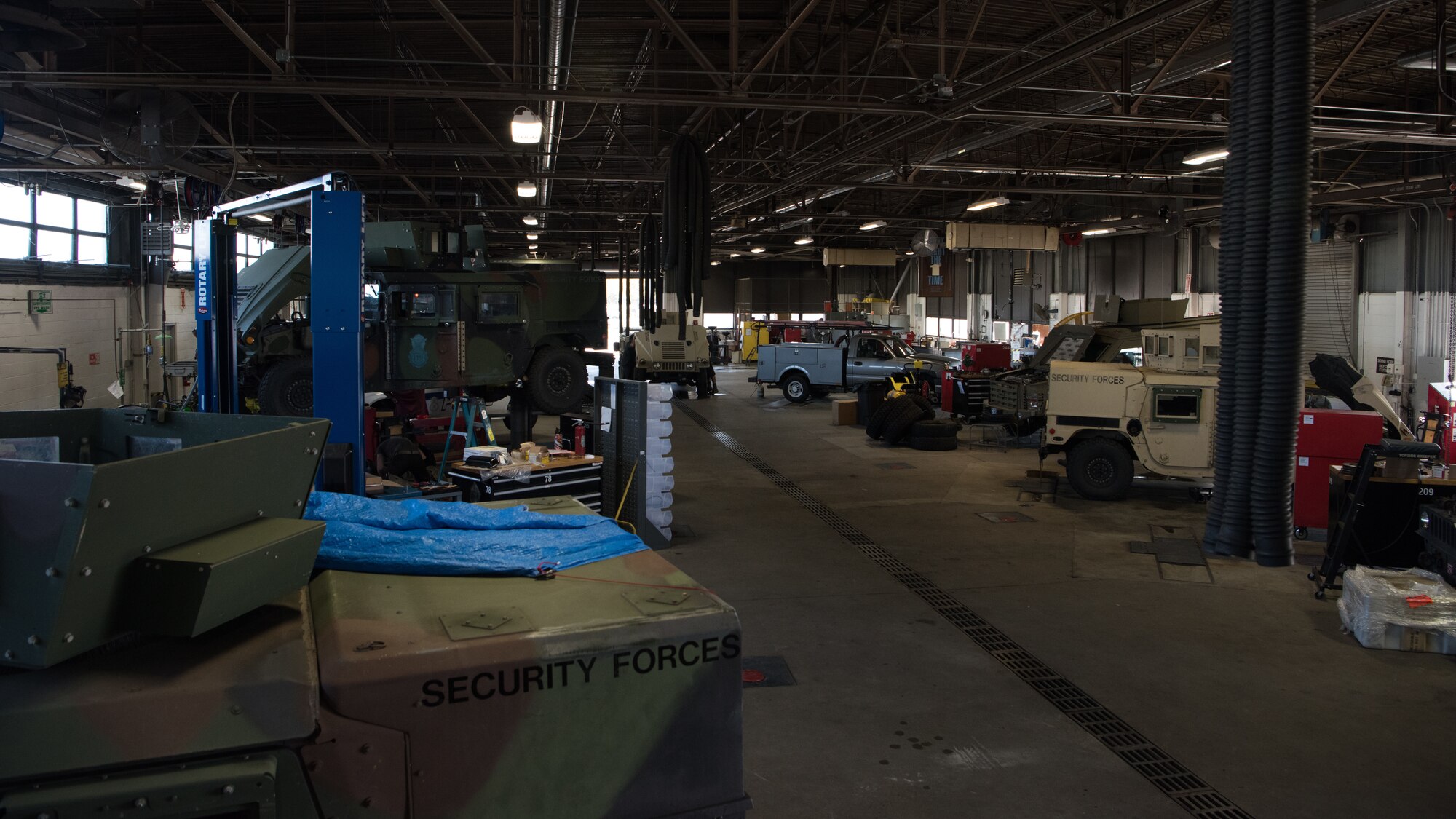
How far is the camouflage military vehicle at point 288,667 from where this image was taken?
2.11 meters

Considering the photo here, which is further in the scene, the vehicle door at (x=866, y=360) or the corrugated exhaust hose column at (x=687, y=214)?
the vehicle door at (x=866, y=360)

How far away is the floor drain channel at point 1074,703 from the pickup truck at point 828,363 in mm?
13454

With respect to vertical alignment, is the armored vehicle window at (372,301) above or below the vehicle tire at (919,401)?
above

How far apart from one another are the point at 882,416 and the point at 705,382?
26.7 ft

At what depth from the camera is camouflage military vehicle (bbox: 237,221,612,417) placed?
42.5 ft

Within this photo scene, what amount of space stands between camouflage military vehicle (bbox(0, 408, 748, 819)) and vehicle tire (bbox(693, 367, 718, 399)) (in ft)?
69.6

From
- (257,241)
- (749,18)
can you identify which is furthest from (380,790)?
(257,241)

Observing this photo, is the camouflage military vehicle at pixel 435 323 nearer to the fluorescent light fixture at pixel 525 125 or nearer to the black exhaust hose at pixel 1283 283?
the fluorescent light fixture at pixel 525 125

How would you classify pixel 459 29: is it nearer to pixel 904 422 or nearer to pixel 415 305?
pixel 415 305

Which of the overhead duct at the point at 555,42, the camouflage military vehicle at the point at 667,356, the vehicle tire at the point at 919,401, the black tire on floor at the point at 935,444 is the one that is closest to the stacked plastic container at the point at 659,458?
the overhead duct at the point at 555,42

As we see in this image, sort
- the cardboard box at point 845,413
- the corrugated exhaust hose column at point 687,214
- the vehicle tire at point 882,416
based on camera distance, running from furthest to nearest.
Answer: the cardboard box at point 845,413
the vehicle tire at point 882,416
the corrugated exhaust hose column at point 687,214

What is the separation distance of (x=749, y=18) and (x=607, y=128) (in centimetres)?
679

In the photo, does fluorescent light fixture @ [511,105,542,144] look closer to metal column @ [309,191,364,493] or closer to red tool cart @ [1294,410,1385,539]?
metal column @ [309,191,364,493]

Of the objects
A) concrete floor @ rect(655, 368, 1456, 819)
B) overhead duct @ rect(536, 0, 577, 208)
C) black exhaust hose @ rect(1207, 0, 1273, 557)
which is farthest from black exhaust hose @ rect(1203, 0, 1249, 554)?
overhead duct @ rect(536, 0, 577, 208)
